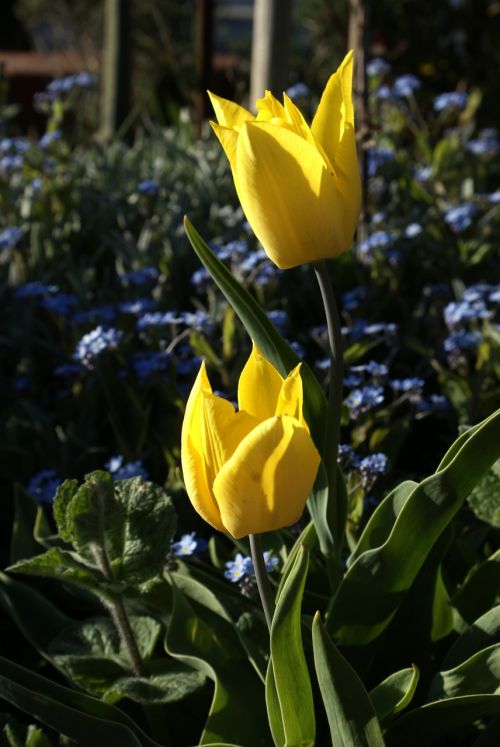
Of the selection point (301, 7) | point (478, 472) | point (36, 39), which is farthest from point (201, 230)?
point (36, 39)

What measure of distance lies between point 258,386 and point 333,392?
153 mm

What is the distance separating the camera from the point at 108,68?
4.86 meters

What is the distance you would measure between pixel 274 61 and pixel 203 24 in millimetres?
1401

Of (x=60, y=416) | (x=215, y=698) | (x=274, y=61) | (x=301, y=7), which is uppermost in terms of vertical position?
(x=301, y=7)

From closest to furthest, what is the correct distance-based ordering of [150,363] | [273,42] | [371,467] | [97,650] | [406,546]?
[406,546] → [97,650] → [371,467] → [150,363] → [273,42]

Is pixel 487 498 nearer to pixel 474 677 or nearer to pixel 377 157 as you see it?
pixel 474 677

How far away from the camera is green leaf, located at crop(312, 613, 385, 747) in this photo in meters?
0.98

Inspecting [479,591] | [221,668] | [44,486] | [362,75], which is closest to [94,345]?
[44,486]

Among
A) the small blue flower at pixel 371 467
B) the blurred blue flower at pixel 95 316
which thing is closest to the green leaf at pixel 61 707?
the small blue flower at pixel 371 467

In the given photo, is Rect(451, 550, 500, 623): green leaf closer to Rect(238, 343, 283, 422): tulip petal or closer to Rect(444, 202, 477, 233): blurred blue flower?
Rect(238, 343, 283, 422): tulip petal

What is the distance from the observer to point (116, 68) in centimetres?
479

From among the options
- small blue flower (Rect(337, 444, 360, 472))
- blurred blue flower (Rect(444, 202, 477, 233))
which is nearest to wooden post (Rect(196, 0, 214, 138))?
blurred blue flower (Rect(444, 202, 477, 233))

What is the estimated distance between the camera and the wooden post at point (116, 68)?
4.73m

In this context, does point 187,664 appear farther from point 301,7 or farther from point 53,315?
point 301,7
